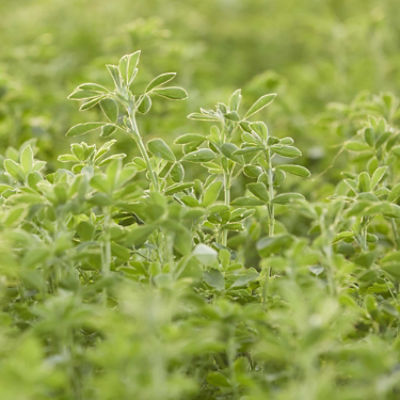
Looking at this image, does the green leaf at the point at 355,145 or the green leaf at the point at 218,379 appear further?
the green leaf at the point at 355,145

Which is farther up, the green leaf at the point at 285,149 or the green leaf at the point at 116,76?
the green leaf at the point at 116,76

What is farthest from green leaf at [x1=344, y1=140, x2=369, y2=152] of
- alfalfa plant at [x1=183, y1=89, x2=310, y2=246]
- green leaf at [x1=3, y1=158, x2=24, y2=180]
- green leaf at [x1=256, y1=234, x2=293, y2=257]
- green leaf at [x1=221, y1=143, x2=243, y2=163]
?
green leaf at [x1=3, y1=158, x2=24, y2=180]

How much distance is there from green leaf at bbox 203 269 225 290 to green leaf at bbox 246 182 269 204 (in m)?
0.17

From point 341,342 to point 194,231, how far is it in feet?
1.11

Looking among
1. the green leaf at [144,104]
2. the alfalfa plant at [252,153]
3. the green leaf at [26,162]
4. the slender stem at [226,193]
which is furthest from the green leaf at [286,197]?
the green leaf at [26,162]

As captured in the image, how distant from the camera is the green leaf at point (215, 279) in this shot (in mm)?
1159

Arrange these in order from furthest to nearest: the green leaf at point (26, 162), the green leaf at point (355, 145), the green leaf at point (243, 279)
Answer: the green leaf at point (355, 145) < the green leaf at point (26, 162) < the green leaf at point (243, 279)

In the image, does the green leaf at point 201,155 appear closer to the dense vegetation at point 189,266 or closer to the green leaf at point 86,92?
the dense vegetation at point 189,266

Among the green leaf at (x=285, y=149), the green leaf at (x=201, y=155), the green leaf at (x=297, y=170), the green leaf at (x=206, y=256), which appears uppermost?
the green leaf at (x=201, y=155)

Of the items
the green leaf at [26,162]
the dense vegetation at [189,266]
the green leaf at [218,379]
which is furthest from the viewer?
the green leaf at [26,162]

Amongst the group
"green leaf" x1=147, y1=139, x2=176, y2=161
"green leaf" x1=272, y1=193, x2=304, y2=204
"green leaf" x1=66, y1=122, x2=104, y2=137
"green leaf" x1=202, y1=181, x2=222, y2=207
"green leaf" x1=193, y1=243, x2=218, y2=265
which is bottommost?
"green leaf" x1=193, y1=243, x2=218, y2=265

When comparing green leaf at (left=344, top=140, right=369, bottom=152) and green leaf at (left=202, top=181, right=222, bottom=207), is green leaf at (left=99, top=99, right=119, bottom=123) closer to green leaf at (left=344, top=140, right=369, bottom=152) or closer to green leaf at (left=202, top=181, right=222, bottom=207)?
green leaf at (left=202, top=181, right=222, bottom=207)

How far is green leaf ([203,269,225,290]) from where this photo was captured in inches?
45.6

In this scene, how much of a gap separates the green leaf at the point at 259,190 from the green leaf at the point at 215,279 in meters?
0.17
